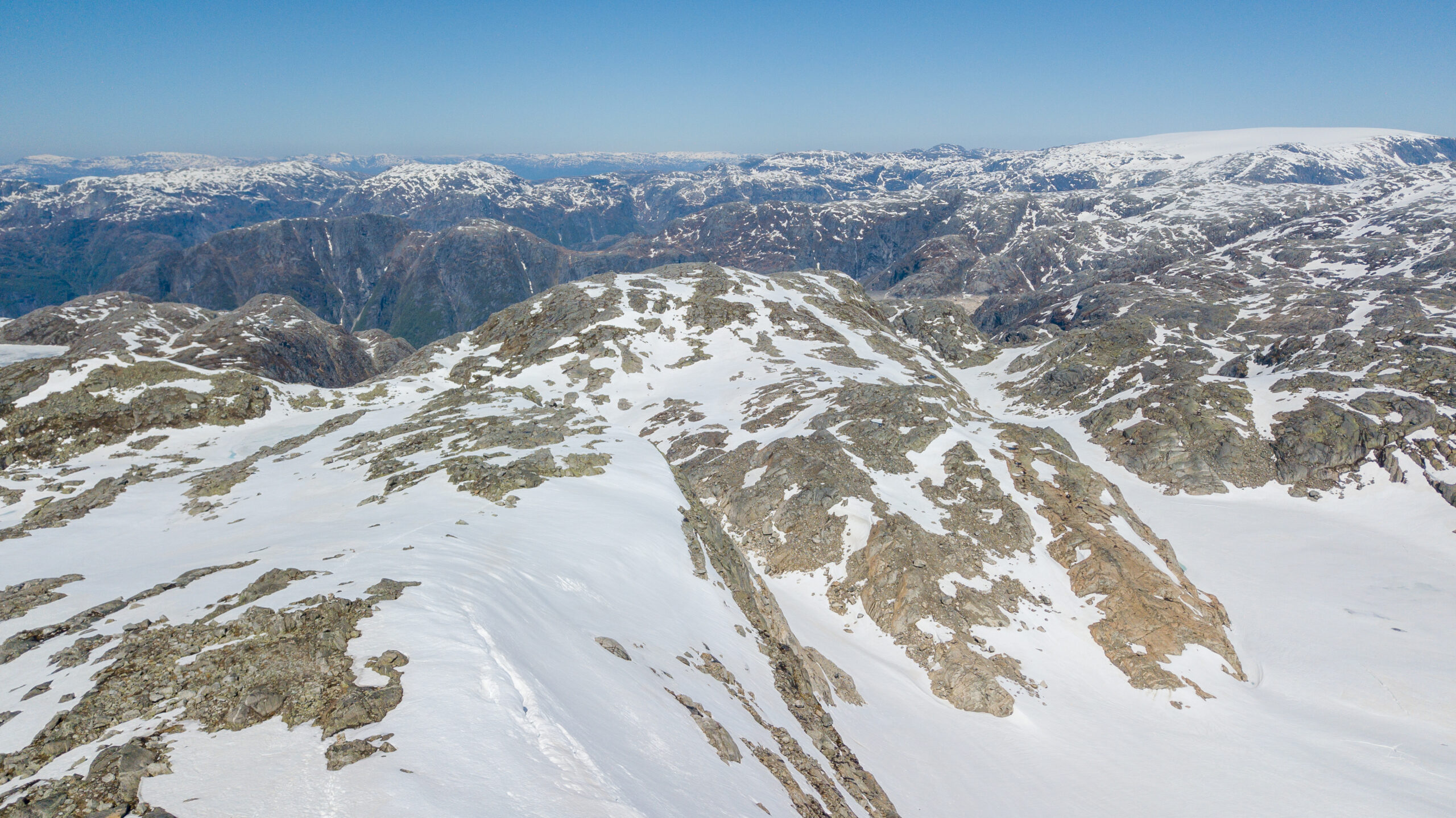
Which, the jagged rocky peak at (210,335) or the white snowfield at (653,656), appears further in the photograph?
the jagged rocky peak at (210,335)

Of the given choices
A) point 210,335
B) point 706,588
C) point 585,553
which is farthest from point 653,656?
point 210,335

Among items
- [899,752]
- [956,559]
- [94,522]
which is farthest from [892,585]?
[94,522]

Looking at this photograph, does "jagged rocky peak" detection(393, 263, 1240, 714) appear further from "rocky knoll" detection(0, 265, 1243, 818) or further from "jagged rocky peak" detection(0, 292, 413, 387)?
"jagged rocky peak" detection(0, 292, 413, 387)

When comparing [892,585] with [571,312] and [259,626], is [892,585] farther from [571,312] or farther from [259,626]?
[571,312]

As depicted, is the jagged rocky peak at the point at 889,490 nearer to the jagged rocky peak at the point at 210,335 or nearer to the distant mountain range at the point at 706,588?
the distant mountain range at the point at 706,588

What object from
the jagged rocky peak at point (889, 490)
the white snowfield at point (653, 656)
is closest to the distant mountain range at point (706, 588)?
the white snowfield at point (653, 656)

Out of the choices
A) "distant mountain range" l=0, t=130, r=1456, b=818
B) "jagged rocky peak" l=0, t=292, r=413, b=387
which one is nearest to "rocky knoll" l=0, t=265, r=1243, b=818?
"distant mountain range" l=0, t=130, r=1456, b=818
